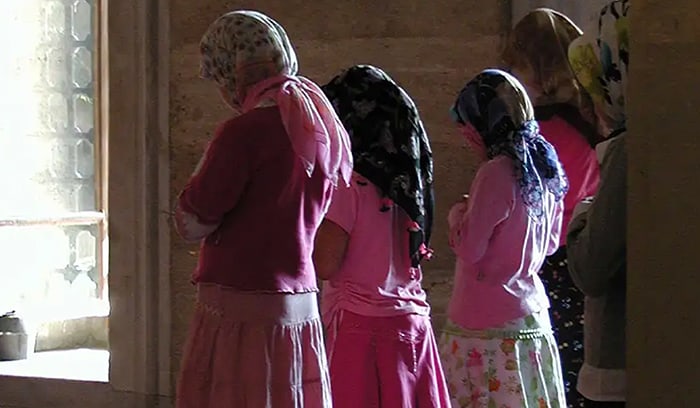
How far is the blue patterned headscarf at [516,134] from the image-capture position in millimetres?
2779

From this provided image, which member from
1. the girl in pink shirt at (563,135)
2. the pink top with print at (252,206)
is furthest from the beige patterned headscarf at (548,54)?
the pink top with print at (252,206)

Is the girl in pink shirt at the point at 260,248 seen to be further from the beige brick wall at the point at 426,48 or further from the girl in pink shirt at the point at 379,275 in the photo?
the beige brick wall at the point at 426,48

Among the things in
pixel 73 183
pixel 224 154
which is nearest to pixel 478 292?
pixel 224 154

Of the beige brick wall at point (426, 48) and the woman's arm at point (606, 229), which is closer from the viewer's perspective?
the woman's arm at point (606, 229)

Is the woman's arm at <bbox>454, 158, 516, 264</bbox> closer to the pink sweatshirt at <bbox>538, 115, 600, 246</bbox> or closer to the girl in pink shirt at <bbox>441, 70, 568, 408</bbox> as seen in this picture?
the girl in pink shirt at <bbox>441, 70, 568, 408</bbox>

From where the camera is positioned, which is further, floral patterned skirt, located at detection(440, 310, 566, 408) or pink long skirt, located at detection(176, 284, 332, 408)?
floral patterned skirt, located at detection(440, 310, 566, 408)

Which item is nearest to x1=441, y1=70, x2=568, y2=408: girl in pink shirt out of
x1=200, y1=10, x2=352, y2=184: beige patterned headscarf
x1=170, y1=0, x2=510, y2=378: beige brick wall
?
x1=200, y1=10, x2=352, y2=184: beige patterned headscarf

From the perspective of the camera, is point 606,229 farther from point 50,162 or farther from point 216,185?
point 50,162

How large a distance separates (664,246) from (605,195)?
458 mm

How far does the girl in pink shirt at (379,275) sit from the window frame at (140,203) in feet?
4.49

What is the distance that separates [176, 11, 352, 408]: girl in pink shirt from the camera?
95.3 inches

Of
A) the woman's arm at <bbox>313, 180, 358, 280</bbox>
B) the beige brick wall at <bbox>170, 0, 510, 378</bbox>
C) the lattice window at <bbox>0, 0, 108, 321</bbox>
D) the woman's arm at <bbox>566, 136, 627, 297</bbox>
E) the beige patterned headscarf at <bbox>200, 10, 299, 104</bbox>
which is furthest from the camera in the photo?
the lattice window at <bbox>0, 0, 108, 321</bbox>

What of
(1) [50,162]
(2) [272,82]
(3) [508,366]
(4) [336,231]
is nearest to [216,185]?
(2) [272,82]

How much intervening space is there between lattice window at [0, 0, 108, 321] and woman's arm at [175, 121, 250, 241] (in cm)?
229
